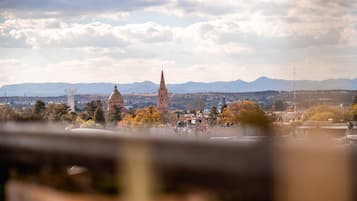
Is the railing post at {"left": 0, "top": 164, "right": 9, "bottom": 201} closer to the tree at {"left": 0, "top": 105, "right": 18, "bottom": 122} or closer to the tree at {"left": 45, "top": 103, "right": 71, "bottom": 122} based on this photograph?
the tree at {"left": 0, "top": 105, "right": 18, "bottom": 122}

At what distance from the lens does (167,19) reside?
502cm

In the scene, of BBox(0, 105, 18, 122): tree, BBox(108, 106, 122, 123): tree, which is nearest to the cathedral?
BBox(108, 106, 122, 123): tree

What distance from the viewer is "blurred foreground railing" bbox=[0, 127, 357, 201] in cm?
39

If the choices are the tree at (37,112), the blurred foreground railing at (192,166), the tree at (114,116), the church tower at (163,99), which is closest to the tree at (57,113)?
the tree at (37,112)

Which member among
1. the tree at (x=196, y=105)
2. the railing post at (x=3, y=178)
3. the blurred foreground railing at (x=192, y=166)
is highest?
the blurred foreground railing at (x=192, y=166)

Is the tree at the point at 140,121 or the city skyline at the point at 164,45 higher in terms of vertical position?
the city skyline at the point at 164,45

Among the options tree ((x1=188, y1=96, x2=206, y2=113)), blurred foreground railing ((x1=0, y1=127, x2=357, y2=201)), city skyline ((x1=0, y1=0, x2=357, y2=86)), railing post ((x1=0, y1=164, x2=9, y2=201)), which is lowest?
tree ((x1=188, y1=96, x2=206, y2=113))

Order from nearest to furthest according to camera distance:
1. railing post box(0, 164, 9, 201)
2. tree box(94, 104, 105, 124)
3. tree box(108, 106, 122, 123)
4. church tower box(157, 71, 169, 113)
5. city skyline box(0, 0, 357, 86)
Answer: railing post box(0, 164, 9, 201)
tree box(94, 104, 105, 124)
tree box(108, 106, 122, 123)
city skyline box(0, 0, 357, 86)
church tower box(157, 71, 169, 113)

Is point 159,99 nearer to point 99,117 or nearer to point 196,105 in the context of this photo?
point 196,105

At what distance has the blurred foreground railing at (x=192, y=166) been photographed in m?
0.39

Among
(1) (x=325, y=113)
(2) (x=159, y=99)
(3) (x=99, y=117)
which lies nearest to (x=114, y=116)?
(3) (x=99, y=117)

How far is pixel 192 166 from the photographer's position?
0.47 m

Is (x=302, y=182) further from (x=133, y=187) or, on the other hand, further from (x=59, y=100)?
(x=59, y=100)

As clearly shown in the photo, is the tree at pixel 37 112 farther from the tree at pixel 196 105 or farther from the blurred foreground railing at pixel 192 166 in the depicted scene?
the tree at pixel 196 105
